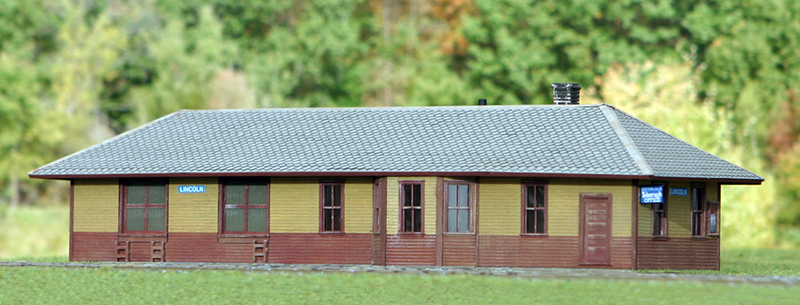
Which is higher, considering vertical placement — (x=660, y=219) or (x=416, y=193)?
(x=416, y=193)

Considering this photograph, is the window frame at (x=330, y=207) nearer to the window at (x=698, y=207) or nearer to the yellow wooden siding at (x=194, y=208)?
the yellow wooden siding at (x=194, y=208)

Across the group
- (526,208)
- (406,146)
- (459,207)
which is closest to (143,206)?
(406,146)

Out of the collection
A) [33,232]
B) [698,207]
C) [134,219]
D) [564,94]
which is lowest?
[33,232]

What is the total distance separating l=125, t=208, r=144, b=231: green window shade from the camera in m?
36.7

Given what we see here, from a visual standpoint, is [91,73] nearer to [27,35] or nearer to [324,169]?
[27,35]

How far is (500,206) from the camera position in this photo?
3456 centimetres

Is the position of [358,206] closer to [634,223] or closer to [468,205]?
[468,205]

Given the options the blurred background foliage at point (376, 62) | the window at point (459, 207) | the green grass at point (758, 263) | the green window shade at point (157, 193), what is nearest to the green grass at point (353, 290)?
the window at point (459, 207)

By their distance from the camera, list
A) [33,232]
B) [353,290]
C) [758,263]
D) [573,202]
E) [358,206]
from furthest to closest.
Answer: [33,232] < [758,263] < [358,206] < [573,202] < [353,290]

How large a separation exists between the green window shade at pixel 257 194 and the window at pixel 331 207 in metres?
1.63

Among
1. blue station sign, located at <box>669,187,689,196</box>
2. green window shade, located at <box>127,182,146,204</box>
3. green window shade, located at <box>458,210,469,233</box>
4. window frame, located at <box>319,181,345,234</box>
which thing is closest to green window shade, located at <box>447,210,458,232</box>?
green window shade, located at <box>458,210,469,233</box>

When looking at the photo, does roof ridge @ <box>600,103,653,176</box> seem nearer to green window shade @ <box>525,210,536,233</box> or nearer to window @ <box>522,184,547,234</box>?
window @ <box>522,184,547,234</box>

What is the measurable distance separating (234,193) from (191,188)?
1.21 meters

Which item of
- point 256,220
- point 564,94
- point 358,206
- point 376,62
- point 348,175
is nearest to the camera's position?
point 348,175
